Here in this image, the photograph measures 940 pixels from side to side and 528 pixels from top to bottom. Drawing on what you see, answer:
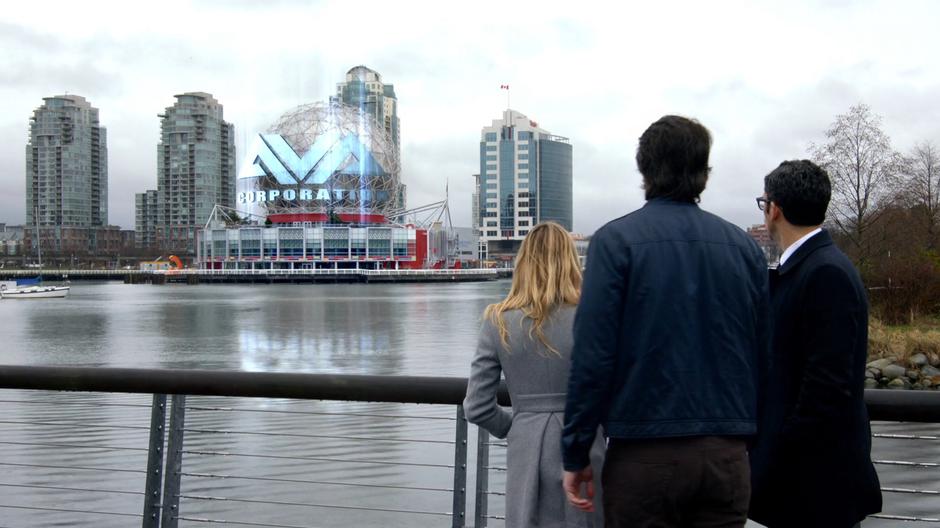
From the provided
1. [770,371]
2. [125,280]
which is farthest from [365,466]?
[125,280]

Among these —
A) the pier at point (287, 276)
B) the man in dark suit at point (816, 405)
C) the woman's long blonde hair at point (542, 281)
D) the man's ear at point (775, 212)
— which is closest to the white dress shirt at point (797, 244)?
the man in dark suit at point (816, 405)

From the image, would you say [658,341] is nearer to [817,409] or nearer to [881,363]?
[817,409]

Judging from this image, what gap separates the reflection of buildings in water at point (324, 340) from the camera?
3347 cm

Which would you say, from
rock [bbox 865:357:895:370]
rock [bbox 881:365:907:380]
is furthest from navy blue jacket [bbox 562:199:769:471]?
rock [bbox 865:357:895:370]

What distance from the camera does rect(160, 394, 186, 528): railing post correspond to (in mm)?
4664

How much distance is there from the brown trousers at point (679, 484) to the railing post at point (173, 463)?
2.56 meters

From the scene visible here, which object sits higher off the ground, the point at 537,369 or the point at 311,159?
the point at 311,159

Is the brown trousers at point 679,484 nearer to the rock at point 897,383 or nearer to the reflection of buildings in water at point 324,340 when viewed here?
the rock at point 897,383

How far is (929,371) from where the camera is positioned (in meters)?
24.6

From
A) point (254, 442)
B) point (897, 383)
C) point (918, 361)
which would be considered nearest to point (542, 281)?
point (254, 442)

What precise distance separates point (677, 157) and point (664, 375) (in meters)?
0.80

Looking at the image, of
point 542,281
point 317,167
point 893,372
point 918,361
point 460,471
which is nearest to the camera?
point 542,281

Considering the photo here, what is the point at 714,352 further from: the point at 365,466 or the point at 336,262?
the point at 336,262

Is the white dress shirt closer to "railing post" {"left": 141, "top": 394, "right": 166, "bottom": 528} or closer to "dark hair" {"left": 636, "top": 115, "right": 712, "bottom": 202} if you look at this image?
"dark hair" {"left": 636, "top": 115, "right": 712, "bottom": 202}
